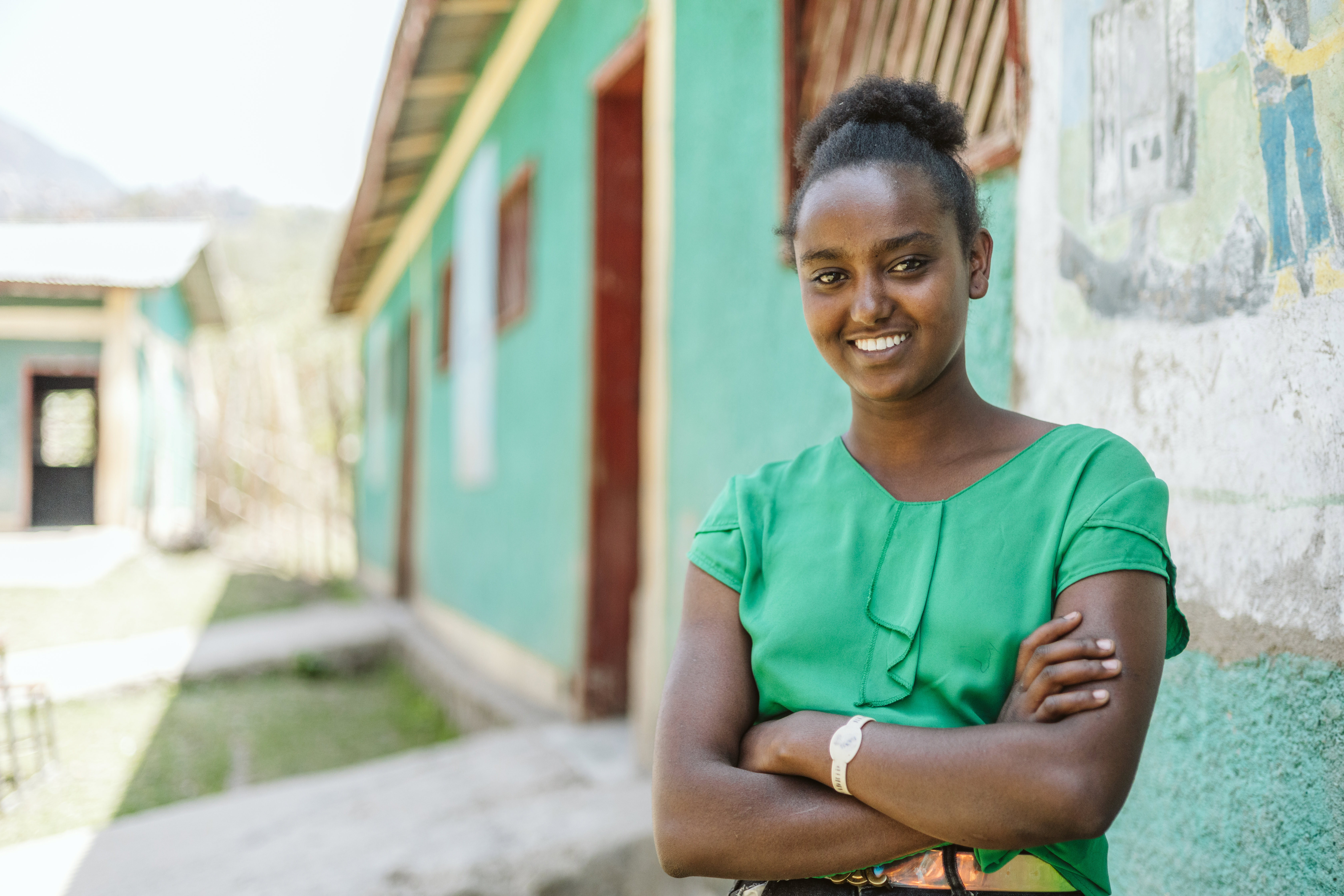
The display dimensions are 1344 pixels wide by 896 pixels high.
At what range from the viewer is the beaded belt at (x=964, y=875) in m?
1.14

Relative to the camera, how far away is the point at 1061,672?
1068 millimetres

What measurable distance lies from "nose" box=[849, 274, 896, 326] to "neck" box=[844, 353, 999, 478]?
0.13 metres

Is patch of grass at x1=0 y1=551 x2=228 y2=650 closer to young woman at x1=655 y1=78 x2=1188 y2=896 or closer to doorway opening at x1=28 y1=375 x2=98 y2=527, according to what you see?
doorway opening at x1=28 y1=375 x2=98 y2=527

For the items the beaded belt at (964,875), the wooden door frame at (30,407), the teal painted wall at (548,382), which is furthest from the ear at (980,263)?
the wooden door frame at (30,407)

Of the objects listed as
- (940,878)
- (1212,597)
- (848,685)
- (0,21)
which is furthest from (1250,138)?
(0,21)

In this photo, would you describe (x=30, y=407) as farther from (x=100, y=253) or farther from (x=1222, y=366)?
(x=1222, y=366)

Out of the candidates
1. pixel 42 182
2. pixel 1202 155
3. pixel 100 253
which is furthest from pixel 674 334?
pixel 100 253

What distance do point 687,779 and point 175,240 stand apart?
582 inches

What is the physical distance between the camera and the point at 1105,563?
43.3 inches

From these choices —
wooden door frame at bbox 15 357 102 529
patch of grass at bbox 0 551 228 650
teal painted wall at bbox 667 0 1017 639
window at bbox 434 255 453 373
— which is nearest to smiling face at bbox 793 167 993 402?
teal painted wall at bbox 667 0 1017 639

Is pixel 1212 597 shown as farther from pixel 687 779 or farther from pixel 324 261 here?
pixel 324 261

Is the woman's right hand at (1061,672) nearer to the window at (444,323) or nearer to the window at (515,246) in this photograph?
the window at (515,246)

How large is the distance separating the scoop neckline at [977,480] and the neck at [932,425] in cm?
4

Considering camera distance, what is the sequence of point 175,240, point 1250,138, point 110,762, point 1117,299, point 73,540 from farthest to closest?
point 175,240, point 73,540, point 110,762, point 1117,299, point 1250,138
